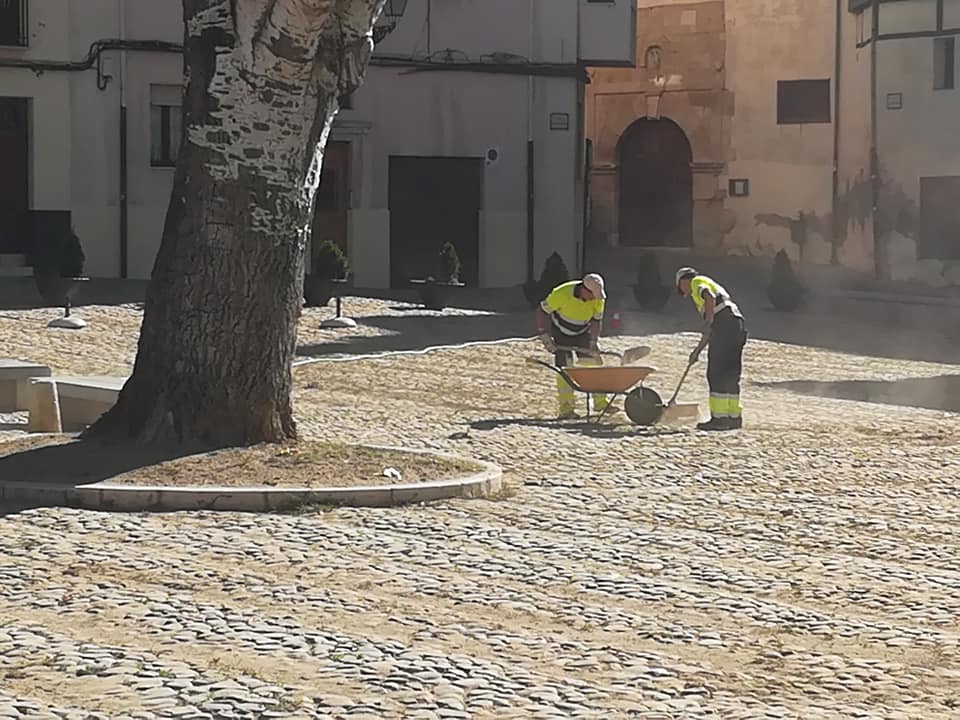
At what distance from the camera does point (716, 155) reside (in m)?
43.1

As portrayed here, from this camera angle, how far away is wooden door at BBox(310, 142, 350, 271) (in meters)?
32.2

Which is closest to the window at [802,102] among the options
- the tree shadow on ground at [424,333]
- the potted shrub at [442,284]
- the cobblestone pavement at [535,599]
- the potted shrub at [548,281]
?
the potted shrub at [548,281]

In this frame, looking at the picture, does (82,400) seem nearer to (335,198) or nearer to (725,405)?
(725,405)

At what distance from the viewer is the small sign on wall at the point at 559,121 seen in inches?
1328

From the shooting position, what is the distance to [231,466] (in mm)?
11602

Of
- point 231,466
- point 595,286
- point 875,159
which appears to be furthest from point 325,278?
point 231,466

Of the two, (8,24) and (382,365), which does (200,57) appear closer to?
(382,365)

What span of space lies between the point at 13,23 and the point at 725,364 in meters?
16.7

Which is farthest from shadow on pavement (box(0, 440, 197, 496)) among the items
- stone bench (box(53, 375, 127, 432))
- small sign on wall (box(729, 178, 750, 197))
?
small sign on wall (box(729, 178, 750, 197))

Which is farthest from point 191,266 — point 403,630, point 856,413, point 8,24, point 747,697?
point 8,24

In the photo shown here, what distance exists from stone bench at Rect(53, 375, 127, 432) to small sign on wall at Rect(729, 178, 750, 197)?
27919mm

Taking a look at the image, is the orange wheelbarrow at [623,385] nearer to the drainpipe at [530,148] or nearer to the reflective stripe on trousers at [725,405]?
the reflective stripe on trousers at [725,405]

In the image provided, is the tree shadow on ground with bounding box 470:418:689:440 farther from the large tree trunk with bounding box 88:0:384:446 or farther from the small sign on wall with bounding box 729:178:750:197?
the small sign on wall with bounding box 729:178:750:197

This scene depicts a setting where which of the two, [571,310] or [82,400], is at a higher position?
[571,310]
